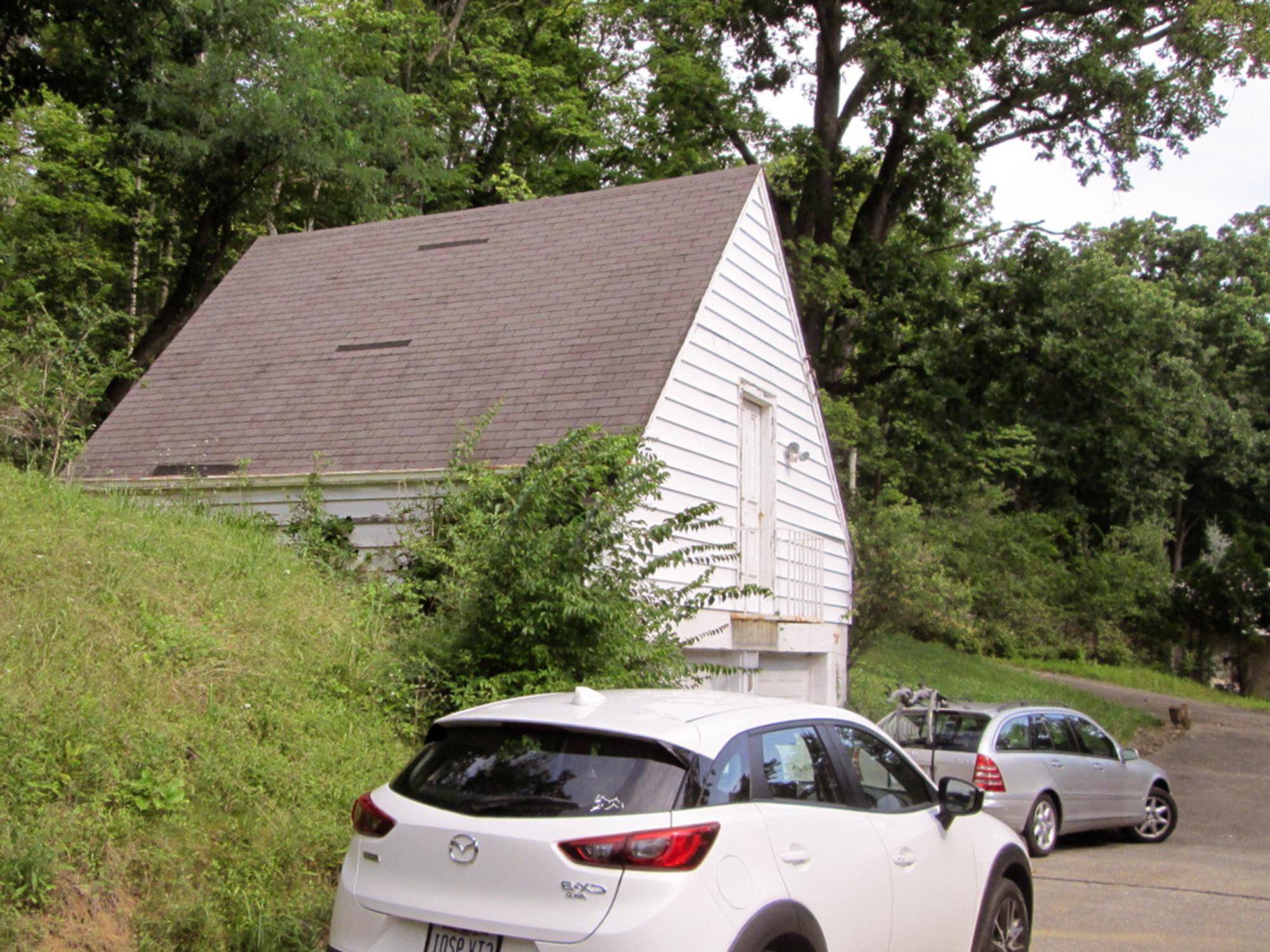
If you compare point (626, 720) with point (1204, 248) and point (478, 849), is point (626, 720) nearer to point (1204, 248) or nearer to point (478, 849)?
point (478, 849)

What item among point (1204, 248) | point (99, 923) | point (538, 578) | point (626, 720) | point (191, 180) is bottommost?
point (99, 923)

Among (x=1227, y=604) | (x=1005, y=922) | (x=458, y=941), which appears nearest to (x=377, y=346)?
(x=1005, y=922)

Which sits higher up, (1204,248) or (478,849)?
(1204,248)

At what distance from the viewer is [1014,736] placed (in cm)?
1238

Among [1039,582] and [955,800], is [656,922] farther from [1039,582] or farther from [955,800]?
[1039,582]

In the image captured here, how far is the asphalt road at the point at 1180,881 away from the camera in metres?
8.14

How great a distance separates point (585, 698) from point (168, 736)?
10.2 feet

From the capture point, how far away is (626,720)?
4.71 meters

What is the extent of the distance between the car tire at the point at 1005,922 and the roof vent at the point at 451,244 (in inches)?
449

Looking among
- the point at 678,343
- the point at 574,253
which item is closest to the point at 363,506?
the point at 678,343

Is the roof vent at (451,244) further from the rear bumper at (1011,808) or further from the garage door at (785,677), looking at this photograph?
the rear bumper at (1011,808)

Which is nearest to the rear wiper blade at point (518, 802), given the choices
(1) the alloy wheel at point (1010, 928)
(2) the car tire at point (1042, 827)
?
(1) the alloy wheel at point (1010, 928)

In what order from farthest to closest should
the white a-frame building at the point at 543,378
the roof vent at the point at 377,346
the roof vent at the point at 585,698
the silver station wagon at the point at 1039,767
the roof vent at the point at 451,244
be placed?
the roof vent at the point at 451,244, the roof vent at the point at 377,346, the white a-frame building at the point at 543,378, the silver station wagon at the point at 1039,767, the roof vent at the point at 585,698

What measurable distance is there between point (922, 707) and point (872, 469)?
576 inches
